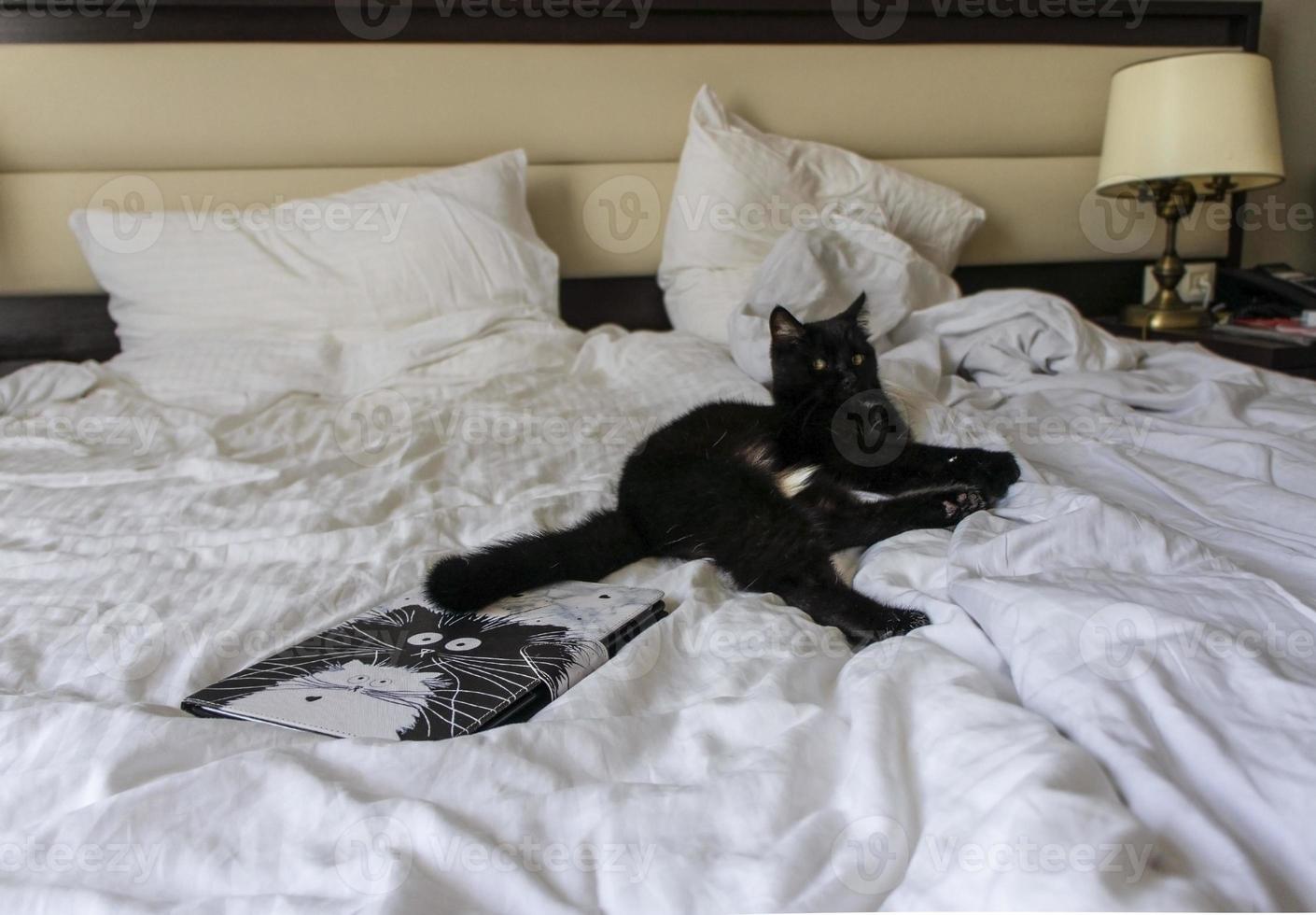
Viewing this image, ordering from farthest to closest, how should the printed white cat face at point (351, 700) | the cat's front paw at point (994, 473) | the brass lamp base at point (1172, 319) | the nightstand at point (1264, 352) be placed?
the brass lamp base at point (1172, 319)
the nightstand at point (1264, 352)
the cat's front paw at point (994, 473)
the printed white cat face at point (351, 700)

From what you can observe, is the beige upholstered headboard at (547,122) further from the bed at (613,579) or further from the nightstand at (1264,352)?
the nightstand at (1264,352)

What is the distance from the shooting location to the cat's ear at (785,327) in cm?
124

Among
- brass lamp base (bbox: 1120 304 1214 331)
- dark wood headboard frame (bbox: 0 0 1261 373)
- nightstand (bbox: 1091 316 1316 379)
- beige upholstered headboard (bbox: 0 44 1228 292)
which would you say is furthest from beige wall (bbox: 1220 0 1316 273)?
nightstand (bbox: 1091 316 1316 379)

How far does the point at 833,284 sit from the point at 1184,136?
1034 millimetres

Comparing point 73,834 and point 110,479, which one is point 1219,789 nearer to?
point 73,834

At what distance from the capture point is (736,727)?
2.04ft

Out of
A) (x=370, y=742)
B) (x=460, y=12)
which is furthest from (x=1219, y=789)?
(x=460, y=12)

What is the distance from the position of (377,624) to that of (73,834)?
1.09 feet

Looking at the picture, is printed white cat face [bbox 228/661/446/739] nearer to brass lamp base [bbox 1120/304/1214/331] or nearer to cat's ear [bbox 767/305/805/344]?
cat's ear [bbox 767/305/805/344]

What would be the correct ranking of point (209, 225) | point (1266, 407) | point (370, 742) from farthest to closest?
point (209, 225), point (1266, 407), point (370, 742)

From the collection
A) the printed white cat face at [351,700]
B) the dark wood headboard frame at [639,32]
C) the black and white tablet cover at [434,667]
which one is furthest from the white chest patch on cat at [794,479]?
the dark wood headboard frame at [639,32]

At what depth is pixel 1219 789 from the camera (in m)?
0.50

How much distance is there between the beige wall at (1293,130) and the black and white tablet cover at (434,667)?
8.76 feet

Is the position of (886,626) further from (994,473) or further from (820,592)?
(994,473)
